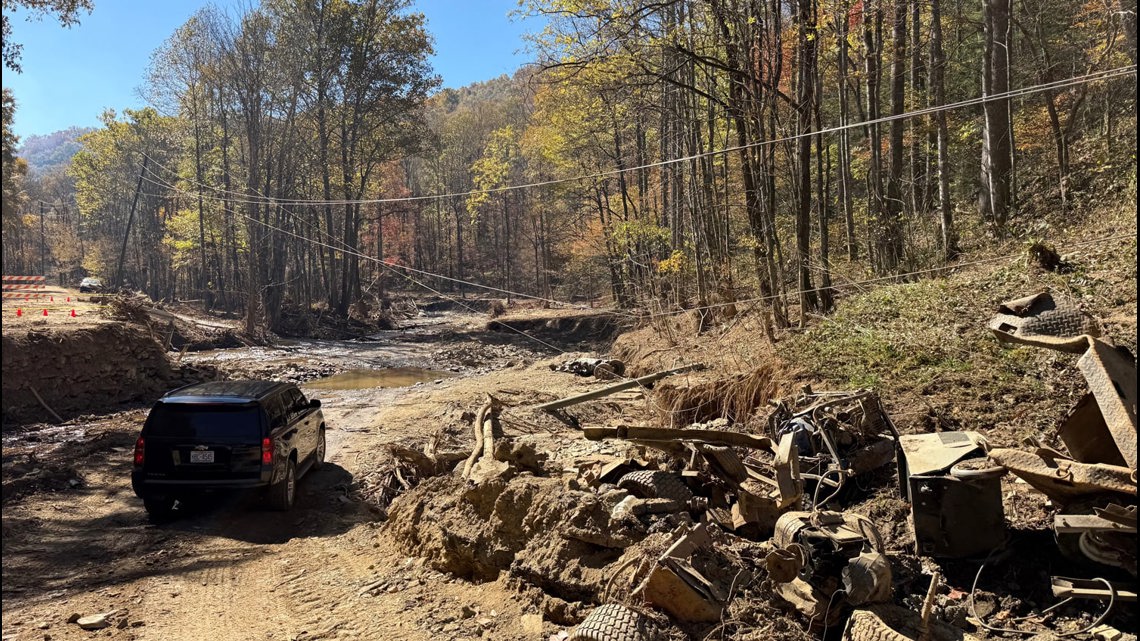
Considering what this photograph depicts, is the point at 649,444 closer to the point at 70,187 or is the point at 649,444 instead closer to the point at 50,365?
the point at 50,365

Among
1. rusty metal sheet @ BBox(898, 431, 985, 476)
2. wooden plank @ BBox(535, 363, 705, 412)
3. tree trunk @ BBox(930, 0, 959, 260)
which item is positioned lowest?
wooden plank @ BBox(535, 363, 705, 412)

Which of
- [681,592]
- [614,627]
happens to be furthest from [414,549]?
[681,592]

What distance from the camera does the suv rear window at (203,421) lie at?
7730mm

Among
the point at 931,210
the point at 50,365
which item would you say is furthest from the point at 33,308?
the point at 931,210

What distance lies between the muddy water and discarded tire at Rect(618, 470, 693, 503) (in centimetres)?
1607

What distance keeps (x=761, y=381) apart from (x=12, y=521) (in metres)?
10.3

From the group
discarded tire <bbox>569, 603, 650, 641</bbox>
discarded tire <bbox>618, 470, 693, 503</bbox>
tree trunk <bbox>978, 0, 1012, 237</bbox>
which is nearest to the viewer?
discarded tire <bbox>569, 603, 650, 641</bbox>

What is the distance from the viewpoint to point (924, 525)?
16.2 feet

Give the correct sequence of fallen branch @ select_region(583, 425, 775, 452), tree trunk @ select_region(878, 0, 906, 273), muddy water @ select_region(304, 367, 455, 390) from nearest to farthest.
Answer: fallen branch @ select_region(583, 425, 775, 452) < tree trunk @ select_region(878, 0, 906, 273) < muddy water @ select_region(304, 367, 455, 390)

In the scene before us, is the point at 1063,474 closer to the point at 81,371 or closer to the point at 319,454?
the point at 319,454

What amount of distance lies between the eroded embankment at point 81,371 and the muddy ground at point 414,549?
2.92 meters

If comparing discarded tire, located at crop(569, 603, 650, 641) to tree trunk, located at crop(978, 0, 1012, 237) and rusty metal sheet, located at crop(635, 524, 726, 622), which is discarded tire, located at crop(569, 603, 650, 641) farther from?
tree trunk, located at crop(978, 0, 1012, 237)

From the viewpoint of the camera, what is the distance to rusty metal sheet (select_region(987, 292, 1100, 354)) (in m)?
4.37

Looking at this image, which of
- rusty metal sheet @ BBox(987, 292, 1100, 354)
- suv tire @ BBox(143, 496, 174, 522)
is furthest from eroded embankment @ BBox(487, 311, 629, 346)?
rusty metal sheet @ BBox(987, 292, 1100, 354)
